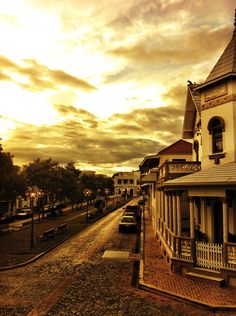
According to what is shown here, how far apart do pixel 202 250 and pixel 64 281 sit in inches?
236

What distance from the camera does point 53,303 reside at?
456 inches

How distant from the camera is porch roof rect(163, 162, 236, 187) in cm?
1360

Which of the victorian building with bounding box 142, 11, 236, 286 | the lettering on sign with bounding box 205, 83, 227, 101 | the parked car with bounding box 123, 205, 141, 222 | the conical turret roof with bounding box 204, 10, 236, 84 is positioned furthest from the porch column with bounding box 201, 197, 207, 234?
the parked car with bounding box 123, 205, 141, 222

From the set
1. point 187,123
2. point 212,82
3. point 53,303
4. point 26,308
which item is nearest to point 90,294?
point 53,303

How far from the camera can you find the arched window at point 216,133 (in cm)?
1716

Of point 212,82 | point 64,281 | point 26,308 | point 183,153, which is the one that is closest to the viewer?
point 26,308

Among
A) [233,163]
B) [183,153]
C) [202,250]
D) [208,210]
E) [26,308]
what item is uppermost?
[183,153]

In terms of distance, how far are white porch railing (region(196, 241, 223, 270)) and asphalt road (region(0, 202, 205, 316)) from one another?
3.02m

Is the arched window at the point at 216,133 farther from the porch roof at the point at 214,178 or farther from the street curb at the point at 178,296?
the street curb at the point at 178,296

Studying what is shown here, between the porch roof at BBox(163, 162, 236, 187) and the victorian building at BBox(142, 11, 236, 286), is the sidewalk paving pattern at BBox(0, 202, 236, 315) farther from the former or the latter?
the porch roof at BBox(163, 162, 236, 187)

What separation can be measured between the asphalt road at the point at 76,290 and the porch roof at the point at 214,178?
16.0ft

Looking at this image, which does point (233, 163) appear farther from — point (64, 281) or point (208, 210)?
point (64, 281)

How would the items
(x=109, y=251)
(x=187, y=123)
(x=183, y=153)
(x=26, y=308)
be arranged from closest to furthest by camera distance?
(x=26, y=308) → (x=109, y=251) → (x=187, y=123) → (x=183, y=153)

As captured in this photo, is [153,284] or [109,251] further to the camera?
[109,251]
